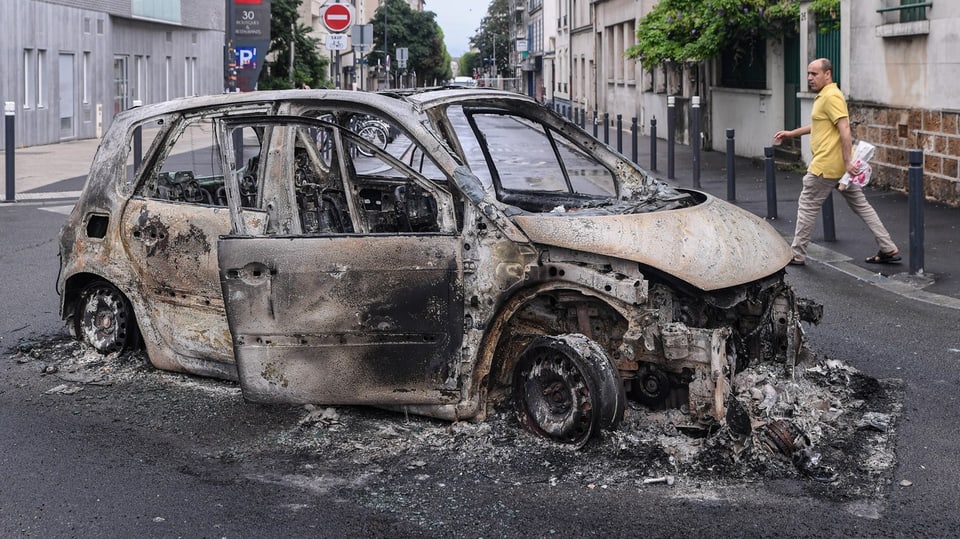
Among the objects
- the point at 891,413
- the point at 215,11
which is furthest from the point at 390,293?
the point at 215,11

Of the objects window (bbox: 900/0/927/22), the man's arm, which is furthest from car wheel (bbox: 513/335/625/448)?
window (bbox: 900/0/927/22)

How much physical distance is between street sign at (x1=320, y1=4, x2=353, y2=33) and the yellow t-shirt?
54.5 ft

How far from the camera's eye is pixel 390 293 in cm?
558

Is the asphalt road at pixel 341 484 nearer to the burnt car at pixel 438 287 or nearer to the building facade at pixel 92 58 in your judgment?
the burnt car at pixel 438 287

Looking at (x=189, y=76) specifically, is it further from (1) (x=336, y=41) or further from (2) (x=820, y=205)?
(2) (x=820, y=205)

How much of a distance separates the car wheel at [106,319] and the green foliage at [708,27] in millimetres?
17553

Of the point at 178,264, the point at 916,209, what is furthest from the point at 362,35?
the point at 178,264

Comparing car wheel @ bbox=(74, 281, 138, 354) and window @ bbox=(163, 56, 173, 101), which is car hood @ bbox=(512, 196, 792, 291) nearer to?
car wheel @ bbox=(74, 281, 138, 354)

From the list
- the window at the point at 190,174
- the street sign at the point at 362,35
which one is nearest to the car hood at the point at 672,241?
the window at the point at 190,174

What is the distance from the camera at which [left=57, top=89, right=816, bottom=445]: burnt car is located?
5.39 metres

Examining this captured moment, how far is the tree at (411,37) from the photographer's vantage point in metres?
104

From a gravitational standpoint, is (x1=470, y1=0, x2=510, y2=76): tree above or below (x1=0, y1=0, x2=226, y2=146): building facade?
above

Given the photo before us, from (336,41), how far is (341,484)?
2191 cm

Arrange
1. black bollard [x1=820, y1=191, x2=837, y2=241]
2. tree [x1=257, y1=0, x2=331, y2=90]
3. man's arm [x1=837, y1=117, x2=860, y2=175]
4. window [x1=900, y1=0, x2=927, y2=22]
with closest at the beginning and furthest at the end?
man's arm [x1=837, y1=117, x2=860, y2=175] < black bollard [x1=820, y1=191, x2=837, y2=241] < window [x1=900, y1=0, x2=927, y2=22] < tree [x1=257, y1=0, x2=331, y2=90]
